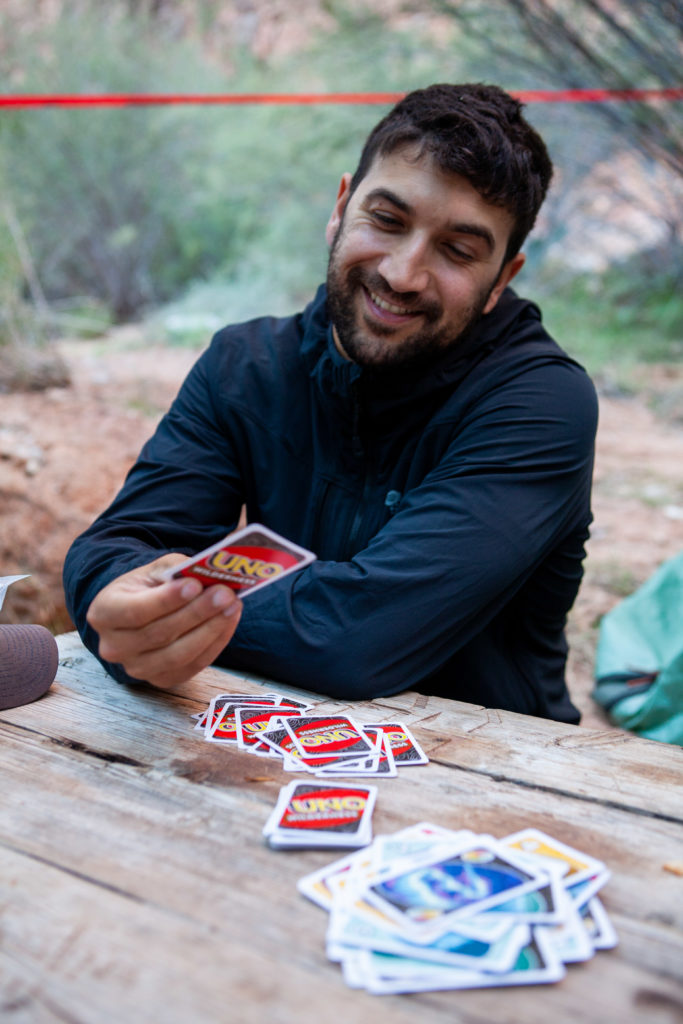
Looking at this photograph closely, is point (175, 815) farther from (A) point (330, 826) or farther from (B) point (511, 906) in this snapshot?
(B) point (511, 906)

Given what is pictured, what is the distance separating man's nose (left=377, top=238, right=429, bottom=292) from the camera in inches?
72.9

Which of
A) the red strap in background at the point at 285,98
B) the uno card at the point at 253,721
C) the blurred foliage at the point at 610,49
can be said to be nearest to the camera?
the uno card at the point at 253,721

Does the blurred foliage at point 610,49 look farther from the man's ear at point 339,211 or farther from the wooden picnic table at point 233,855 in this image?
the wooden picnic table at point 233,855

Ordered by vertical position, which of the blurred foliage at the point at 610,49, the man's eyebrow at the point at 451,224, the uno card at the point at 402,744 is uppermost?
the blurred foliage at the point at 610,49

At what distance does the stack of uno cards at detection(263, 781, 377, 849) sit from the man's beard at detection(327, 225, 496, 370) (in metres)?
1.02

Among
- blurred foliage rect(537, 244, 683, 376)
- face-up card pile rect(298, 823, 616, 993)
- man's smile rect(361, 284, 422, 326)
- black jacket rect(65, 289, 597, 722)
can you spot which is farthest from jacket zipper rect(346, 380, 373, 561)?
blurred foliage rect(537, 244, 683, 376)

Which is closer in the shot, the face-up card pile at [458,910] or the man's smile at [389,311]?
the face-up card pile at [458,910]

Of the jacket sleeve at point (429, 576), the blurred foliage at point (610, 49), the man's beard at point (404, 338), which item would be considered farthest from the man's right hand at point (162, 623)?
the blurred foliage at point (610, 49)

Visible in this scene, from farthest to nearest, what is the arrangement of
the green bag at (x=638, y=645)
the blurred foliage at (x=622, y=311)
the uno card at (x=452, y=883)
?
the blurred foliage at (x=622, y=311) → the green bag at (x=638, y=645) → the uno card at (x=452, y=883)

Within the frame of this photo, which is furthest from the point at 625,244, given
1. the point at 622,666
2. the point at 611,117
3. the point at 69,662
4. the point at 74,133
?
the point at 69,662

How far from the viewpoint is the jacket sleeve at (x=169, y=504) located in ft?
5.34

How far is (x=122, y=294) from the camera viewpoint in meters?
9.74

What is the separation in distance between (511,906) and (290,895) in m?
0.25

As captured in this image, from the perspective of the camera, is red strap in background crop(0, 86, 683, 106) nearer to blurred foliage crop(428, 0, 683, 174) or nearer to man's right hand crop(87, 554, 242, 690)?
blurred foliage crop(428, 0, 683, 174)
